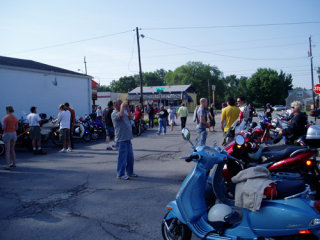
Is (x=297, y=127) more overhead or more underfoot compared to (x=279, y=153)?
more overhead

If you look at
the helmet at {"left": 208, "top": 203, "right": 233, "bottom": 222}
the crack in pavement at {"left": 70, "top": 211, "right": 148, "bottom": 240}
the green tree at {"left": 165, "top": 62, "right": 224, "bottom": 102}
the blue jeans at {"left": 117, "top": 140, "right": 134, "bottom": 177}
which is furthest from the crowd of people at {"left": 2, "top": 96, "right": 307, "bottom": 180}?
the green tree at {"left": 165, "top": 62, "right": 224, "bottom": 102}

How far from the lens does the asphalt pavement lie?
390cm

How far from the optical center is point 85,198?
527 centimetres

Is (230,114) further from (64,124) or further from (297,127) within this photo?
(64,124)

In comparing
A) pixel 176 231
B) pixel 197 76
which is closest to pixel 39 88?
pixel 176 231

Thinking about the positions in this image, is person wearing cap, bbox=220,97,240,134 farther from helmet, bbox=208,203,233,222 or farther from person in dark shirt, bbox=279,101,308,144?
helmet, bbox=208,203,233,222

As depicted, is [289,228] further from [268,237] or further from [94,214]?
[94,214]

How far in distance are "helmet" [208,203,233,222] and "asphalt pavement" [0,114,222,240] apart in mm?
939

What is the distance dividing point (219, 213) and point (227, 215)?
0.30 ft

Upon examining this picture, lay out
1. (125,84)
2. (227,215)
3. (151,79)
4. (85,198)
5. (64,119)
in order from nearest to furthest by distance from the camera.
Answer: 1. (227,215)
2. (85,198)
3. (64,119)
4. (125,84)
5. (151,79)

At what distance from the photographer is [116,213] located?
14.6 feet

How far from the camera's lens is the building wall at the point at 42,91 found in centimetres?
1669

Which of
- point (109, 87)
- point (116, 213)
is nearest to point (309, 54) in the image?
point (116, 213)

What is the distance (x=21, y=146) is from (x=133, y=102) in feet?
145
